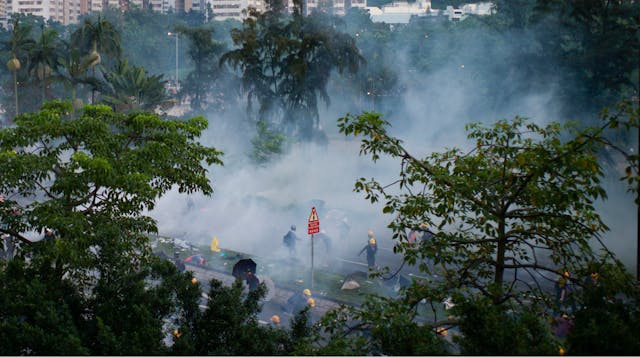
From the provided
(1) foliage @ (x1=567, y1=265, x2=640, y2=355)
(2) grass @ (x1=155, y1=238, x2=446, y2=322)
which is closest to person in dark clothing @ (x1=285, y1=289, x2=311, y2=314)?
(2) grass @ (x1=155, y1=238, x2=446, y2=322)

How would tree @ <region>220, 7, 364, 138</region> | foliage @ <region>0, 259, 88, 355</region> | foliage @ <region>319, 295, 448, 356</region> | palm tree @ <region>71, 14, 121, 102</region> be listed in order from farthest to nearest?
palm tree @ <region>71, 14, 121, 102</region> < tree @ <region>220, 7, 364, 138</region> < foliage @ <region>0, 259, 88, 355</region> < foliage @ <region>319, 295, 448, 356</region>

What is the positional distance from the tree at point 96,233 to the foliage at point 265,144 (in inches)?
742

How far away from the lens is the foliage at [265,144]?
2866 centimetres

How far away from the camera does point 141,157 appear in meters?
8.74

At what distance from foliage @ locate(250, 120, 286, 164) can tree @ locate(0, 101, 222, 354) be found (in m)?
18.9

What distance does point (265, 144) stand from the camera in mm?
28656

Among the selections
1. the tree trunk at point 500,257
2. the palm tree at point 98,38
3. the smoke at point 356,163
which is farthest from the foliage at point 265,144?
the tree trunk at point 500,257

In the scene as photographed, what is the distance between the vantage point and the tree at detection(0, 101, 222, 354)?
6836 millimetres

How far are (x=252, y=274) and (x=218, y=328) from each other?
21.2 feet

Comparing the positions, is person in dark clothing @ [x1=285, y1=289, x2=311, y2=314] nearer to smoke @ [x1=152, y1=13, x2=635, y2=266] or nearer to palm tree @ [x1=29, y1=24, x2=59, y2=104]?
smoke @ [x1=152, y1=13, x2=635, y2=266]

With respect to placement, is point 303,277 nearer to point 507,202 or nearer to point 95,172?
point 95,172

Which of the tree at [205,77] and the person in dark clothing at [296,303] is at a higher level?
the tree at [205,77]

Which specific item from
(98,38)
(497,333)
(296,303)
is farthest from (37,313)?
(98,38)

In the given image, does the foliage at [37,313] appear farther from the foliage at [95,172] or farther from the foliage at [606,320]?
the foliage at [606,320]
